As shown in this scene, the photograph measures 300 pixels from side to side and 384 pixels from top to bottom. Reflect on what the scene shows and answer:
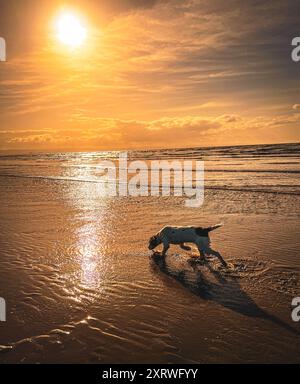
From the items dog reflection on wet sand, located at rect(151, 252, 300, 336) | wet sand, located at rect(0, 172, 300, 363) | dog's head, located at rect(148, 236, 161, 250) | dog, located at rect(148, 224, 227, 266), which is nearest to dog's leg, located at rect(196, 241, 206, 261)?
dog, located at rect(148, 224, 227, 266)

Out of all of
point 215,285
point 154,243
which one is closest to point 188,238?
point 154,243

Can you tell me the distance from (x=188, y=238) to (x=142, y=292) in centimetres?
237

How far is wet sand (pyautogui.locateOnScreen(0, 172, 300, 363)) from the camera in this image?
17.3 feet

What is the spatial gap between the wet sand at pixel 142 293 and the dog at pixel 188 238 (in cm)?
34

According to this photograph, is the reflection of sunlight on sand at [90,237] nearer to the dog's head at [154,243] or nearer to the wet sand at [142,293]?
the wet sand at [142,293]

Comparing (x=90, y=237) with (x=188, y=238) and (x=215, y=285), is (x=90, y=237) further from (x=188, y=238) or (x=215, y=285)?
(x=215, y=285)

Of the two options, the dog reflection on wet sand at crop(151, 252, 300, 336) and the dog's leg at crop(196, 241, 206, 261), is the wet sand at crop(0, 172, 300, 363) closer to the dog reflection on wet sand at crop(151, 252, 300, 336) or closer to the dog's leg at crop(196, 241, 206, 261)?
the dog reflection on wet sand at crop(151, 252, 300, 336)

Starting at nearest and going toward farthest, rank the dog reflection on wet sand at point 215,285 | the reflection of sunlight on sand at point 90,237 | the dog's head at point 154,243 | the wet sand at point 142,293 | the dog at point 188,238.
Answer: the wet sand at point 142,293 → the dog reflection on wet sand at point 215,285 → the reflection of sunlight on sand at point 90,237 → the dog at point 188,238 → the dog's head at point 154,243

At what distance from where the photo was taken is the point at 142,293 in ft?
23.6

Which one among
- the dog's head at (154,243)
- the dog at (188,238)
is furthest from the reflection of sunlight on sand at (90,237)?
the dog at (188,238)

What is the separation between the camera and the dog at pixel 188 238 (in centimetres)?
884
